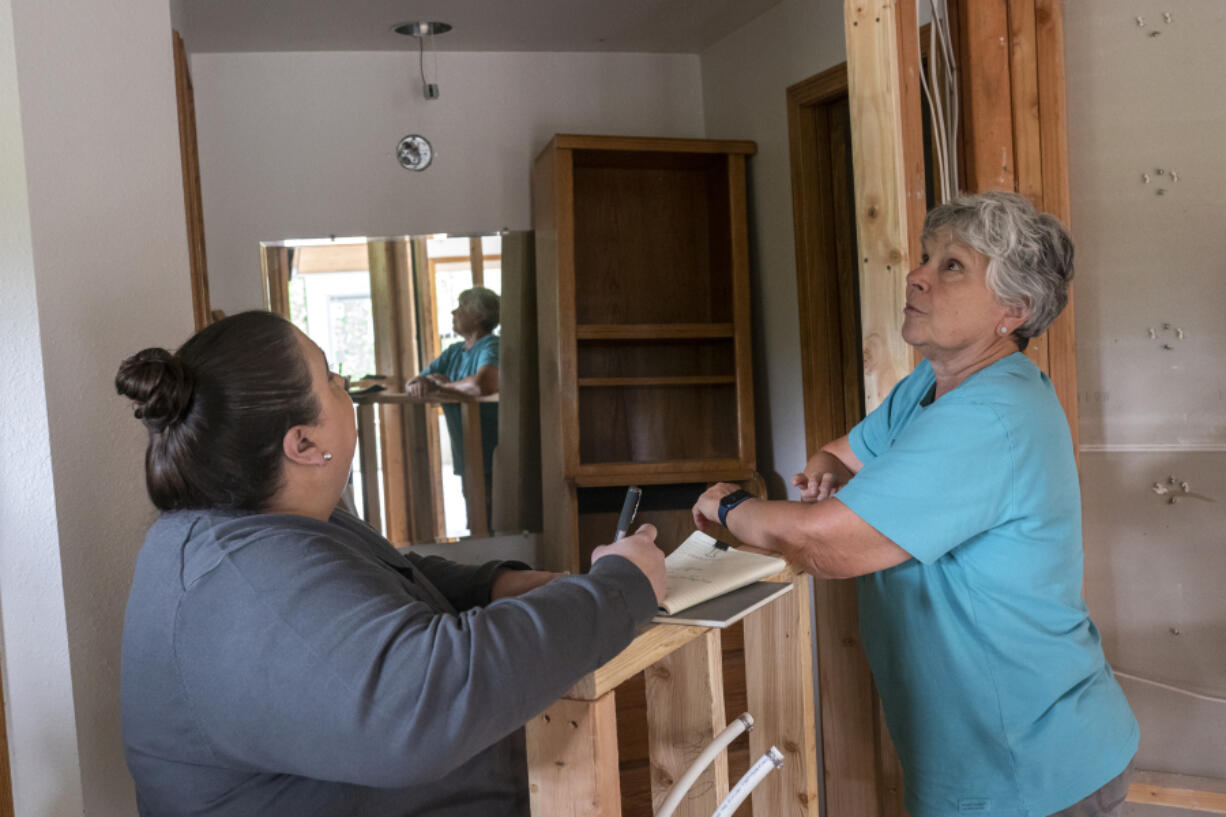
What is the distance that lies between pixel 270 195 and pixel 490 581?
3.03 m

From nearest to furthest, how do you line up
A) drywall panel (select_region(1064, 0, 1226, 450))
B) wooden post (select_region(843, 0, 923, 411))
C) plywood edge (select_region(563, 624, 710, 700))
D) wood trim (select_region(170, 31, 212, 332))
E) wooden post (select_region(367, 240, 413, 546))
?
plywood edge (select_region(563, 624, 710, 700)) < wooden post (select_region(843, 0, 923, 411)) < drywall panel (select_region(1064, 0, 1226, 450)) < wood trim (select_region(170, 31, 212, 332)) < wooden post (select_region(367, 240, 413, 546))

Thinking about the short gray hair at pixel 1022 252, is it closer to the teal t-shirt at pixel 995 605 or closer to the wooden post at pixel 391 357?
the teal t-shirt at pixel 995 605

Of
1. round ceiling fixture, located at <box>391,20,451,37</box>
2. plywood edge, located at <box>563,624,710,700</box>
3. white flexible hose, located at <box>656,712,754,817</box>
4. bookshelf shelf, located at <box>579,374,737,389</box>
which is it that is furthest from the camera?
bookshelf shelf, located at <box>579,374,737,389</box>

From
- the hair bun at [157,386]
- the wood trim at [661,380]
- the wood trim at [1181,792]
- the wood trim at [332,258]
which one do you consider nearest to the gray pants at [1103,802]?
the wood trim at [1181,792]

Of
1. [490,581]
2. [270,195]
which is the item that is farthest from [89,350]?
[270,195]

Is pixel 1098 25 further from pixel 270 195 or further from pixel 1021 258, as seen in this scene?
pixel 270 195

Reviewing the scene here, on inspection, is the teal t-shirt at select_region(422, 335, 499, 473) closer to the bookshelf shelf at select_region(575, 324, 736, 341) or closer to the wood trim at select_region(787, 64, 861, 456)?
the bookshelf shelf at select_region(575, 324, 736, 341)

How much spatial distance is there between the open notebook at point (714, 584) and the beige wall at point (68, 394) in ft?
2.56

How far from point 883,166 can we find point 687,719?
3.93 feet

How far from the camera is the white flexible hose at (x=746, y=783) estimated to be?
1265mm

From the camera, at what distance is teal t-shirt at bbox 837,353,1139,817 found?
1.45m

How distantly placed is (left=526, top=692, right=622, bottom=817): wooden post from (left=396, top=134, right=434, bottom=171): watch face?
3395 mm

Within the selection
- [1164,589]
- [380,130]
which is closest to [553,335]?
[380,130]

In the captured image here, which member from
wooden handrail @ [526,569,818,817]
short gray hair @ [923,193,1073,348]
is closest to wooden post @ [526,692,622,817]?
wooden handrail @ [526,569,818,817]
